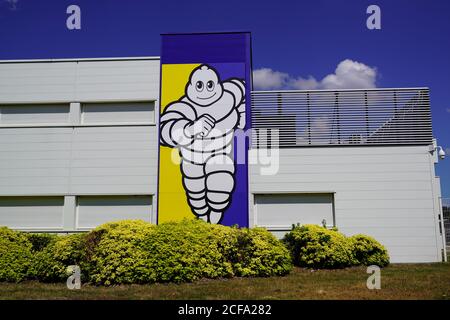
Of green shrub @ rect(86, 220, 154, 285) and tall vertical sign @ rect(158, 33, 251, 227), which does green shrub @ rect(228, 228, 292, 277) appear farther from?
tall vertical sign @ rect(158, 33, 251, 227)

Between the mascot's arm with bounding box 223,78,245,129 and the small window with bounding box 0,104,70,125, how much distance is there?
17.5 feet

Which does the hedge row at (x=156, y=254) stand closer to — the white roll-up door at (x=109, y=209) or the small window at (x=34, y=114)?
the white roll-up door at (x=109, y=209)

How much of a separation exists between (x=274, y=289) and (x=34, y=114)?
32.9 feet

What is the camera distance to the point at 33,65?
1402 cm

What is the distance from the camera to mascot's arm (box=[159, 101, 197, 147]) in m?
13.3

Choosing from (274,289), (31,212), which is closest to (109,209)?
(31,212)

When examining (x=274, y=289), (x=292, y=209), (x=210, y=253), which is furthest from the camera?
(x=292, y=209)

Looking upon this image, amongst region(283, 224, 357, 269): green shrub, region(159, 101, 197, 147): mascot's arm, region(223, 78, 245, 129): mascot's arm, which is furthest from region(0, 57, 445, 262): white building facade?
region(283, 224, 357, 269): green shrub

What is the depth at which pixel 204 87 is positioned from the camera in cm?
1355

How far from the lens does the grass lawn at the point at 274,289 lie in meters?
7.55

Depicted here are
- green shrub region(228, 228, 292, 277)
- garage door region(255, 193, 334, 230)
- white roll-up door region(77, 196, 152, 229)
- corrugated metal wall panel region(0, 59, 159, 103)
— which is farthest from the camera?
corrugated metal wall panel region(0, 59, 159, 103)

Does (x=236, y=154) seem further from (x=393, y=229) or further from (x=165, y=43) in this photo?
(x=393, y=229)

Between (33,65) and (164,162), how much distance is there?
5.50 meters

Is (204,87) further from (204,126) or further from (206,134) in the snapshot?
(206,134)
